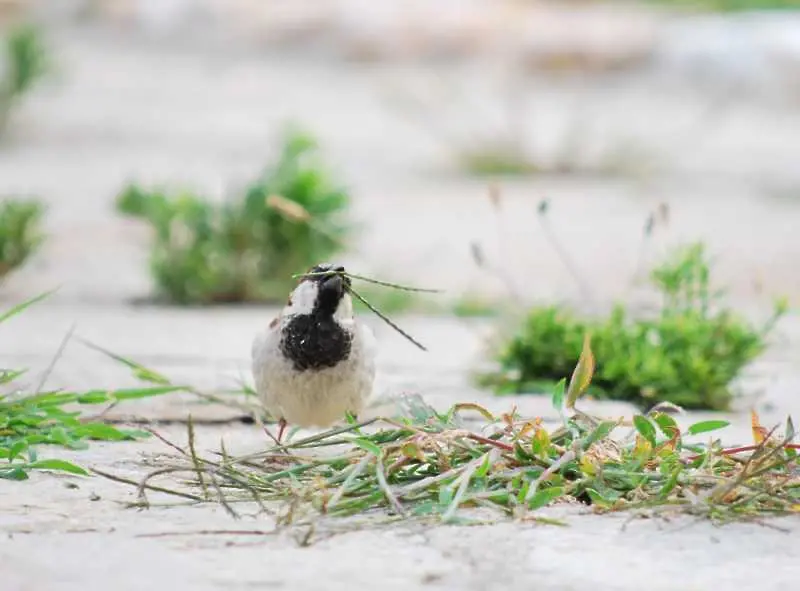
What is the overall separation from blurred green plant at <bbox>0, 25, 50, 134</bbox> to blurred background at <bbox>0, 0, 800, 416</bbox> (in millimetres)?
25

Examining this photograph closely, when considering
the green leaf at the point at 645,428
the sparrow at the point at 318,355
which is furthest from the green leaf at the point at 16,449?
the green leaf at the point at 645,428

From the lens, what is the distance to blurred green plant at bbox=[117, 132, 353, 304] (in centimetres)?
579

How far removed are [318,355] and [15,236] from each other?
89.1 inches

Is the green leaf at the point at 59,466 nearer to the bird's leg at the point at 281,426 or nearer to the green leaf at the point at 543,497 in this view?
the bird's leg at the point at 281,426

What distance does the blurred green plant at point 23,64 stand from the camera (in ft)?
33.7

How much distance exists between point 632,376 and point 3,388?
161 cm

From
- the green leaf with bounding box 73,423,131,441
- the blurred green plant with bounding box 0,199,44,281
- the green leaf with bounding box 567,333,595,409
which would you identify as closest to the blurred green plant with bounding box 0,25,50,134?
the blurred green plant with bounding box 0,199,44,281

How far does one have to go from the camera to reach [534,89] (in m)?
15.2

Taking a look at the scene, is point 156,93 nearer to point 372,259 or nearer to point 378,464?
point 372,259

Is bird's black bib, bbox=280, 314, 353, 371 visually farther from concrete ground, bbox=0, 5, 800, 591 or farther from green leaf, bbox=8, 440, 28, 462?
green leaf, bbox=8, 440, 28, 462

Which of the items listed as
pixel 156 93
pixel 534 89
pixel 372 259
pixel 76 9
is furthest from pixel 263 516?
pixel 76 9

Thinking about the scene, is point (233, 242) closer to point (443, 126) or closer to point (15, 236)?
point (15, 236)

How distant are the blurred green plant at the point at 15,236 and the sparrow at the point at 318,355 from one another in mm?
2105

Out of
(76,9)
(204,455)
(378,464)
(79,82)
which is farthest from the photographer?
(76,9)
